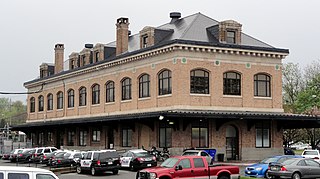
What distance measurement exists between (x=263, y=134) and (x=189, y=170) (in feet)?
88.9

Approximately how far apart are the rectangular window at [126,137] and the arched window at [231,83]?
10687 millimetres

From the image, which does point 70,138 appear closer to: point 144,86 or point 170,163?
point 144,86

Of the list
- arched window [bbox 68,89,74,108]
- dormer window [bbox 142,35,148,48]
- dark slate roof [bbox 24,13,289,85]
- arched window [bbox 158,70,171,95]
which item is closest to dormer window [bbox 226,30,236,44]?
dark slate roof [bbox 24,13,289,85]

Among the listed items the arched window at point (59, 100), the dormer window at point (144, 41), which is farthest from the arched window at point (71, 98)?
the dormer window at point (144, 41)

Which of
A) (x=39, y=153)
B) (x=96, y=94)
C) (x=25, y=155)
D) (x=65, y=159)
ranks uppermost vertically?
(x=96, y=94)

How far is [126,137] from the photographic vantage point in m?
54.8

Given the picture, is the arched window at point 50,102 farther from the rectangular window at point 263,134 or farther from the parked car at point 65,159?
the rectangular window at point 263,134

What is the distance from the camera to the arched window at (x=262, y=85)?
171ft

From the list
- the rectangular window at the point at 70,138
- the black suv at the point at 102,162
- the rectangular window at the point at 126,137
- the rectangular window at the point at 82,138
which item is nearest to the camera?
the black suv at the point at 102,162

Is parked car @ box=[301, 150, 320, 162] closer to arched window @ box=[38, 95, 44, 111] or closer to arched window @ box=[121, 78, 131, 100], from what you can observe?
arched window @ box=[121, 78, 131, 100]

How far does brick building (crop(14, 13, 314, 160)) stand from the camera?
47.8m

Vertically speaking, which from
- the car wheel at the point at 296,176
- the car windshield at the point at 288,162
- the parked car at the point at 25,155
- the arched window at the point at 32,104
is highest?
the arched window at the point at 32,104

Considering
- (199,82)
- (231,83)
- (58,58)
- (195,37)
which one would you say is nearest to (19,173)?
(199,82)

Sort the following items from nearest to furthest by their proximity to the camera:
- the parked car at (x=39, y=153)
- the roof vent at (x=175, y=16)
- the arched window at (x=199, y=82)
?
the arched window at (x=199, y=82)
the parked car at (x=39, y=153)
the roof vent at (x=175, y=16)
